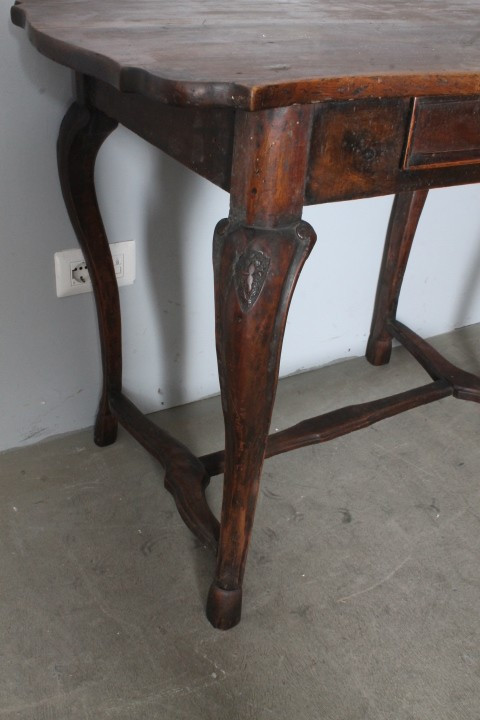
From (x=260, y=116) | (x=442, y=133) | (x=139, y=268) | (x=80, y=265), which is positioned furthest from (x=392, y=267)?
(x=260, y=116)

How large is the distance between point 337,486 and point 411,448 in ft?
0.65

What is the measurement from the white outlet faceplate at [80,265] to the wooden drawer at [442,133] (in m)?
0.62

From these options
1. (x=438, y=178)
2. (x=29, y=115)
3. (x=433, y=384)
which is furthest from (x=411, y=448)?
(x=29, y=115)

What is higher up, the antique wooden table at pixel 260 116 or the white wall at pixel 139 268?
the antique wooden table at pixel 260 116

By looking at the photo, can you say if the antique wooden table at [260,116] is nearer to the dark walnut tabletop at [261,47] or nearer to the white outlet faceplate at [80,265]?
the dark walnut tabletop at [261,47]

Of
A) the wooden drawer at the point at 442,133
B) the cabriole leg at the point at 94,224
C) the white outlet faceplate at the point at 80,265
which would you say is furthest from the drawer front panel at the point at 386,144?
the white outlet faceplate at the point at 80,265

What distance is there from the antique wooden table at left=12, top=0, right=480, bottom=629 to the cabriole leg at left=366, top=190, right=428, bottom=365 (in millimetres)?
472

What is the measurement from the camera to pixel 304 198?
0.74 m

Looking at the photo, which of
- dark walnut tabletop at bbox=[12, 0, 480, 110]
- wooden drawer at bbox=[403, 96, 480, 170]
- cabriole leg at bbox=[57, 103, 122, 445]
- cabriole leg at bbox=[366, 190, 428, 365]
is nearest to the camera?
dark walnut tabletop at bbox=[12, 0, 480, 110]

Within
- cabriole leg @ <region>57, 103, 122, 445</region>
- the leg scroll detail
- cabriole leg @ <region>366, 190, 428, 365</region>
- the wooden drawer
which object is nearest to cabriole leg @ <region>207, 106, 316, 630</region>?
the leg scroll detail

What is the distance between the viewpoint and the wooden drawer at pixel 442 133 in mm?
757

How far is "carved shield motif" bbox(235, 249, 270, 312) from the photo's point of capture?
29.2 inches

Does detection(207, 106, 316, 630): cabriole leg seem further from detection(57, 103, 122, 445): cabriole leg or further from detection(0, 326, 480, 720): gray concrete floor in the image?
detection(57, 103, 122, 445): cabriole leg

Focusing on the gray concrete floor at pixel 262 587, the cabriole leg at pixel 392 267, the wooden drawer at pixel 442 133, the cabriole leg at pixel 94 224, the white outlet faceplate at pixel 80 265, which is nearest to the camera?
the wooden drawer at pixel 442 133
